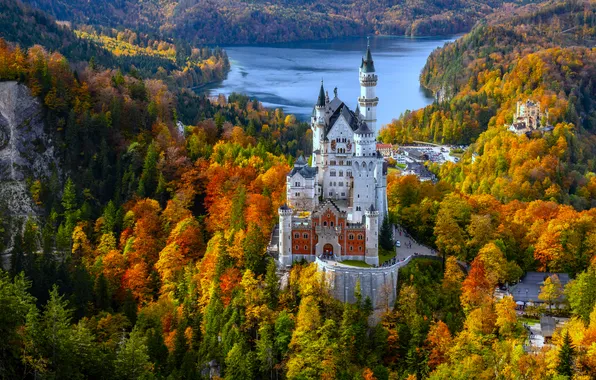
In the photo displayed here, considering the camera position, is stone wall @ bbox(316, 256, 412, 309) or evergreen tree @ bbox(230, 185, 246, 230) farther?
evergreen tree @ bbox(230, 185, 246, 230)

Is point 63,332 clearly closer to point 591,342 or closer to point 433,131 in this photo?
point 591,342

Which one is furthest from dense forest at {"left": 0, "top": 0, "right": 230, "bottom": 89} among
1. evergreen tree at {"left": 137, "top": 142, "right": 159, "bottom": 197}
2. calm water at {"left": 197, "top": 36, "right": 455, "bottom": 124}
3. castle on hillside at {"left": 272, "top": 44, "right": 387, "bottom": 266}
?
castle on hillside at {"left": 272, "top": 44, "right": 387, "bottom": 266}

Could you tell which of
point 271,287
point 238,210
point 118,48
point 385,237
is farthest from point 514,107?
point 118,48

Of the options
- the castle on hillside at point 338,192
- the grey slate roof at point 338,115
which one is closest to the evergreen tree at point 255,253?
the castle on hillside at point 338,192

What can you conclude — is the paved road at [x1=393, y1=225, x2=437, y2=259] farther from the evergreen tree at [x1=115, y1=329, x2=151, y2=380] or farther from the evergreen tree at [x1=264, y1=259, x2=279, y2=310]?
the evergreen tree at [x1=115, y1=329, x2=151, y2=380]

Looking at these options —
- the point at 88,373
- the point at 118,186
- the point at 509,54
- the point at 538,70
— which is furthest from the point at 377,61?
the point at 88,373

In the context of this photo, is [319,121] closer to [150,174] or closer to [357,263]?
[357,263]

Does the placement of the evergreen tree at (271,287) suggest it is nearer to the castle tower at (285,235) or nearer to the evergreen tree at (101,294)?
the castle tower at (285,235)
